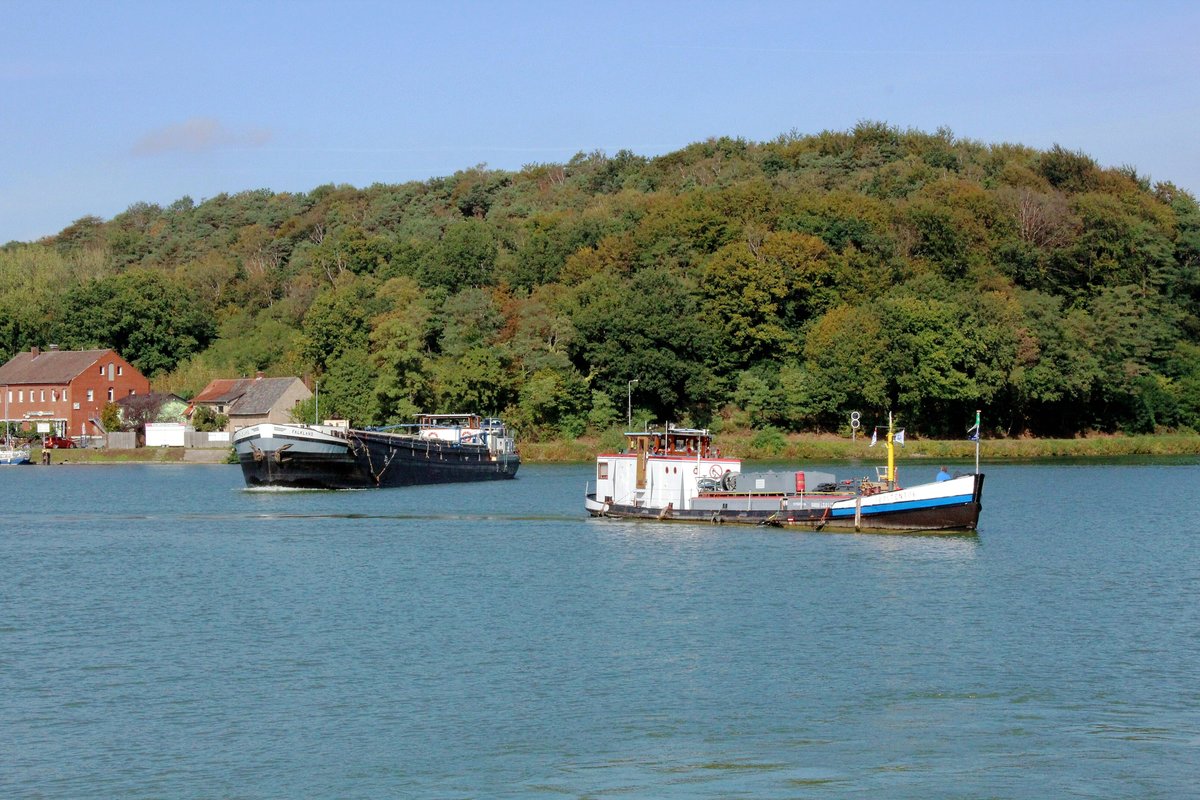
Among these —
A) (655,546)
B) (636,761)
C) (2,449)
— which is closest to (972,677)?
(636,761)

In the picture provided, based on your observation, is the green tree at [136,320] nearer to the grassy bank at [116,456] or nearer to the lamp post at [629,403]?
the grassy bank at [116,456]

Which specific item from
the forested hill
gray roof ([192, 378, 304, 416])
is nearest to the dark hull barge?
the forested hill

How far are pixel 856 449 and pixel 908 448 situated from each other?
3.61 meters

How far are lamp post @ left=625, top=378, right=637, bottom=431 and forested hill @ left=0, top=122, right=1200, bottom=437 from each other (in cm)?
82

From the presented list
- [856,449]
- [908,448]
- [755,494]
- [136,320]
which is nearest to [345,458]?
[755,494]

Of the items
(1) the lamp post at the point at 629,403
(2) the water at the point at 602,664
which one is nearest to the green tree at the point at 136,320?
(1) the lamp post at the point at 629,403

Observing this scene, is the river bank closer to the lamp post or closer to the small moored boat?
the lamp post

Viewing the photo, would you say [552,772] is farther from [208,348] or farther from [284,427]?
[208,348]

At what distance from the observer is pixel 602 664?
27156mm

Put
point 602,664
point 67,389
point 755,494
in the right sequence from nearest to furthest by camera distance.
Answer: point 602,664 → point 755,494 → point 67,389

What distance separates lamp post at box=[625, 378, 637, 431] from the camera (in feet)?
330

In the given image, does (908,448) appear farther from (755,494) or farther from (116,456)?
(116,456)

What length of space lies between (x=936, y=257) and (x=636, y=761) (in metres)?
98.3

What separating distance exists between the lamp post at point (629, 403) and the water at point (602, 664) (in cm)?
4979
